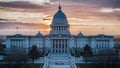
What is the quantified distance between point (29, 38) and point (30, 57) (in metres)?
36.2

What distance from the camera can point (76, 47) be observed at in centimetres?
11362

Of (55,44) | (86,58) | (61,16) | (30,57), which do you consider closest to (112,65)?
(86,58)

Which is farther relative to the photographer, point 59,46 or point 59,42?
point 59,42

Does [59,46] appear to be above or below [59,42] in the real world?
below

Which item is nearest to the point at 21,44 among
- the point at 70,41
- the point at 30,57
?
the point at 70,41

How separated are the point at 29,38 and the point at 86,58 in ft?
131

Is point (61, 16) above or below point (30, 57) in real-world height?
above

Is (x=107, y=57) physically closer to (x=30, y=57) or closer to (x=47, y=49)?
(x=30, y=57)

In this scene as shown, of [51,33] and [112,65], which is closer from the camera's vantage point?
[112,65]

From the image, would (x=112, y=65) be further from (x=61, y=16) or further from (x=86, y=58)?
(x=61, y=16)

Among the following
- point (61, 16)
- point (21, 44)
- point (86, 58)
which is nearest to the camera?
point (86, 58)

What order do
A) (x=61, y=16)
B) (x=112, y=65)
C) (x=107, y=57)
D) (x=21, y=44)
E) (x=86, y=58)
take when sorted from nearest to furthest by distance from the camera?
1. (x=112, y=65)
2. (x=107, y=57)
3. (x=86, y=58)
4. (x=21, y=44)
5. (x=61, y=16)

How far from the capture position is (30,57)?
7775cm

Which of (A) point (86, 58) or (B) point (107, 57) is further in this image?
(A) point (86, 58)
